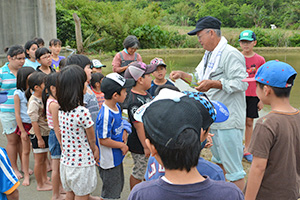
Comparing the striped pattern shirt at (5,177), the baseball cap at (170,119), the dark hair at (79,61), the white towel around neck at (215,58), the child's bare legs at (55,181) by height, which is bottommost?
the child's bare legs at (55,181)

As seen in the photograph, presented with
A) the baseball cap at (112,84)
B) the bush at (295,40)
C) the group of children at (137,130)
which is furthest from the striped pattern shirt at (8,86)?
the bush at (295,40)

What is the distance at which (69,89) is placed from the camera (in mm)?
2867

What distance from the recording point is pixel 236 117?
3.29 m

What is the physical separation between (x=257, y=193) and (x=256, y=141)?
450mm

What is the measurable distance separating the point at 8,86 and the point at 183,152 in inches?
144

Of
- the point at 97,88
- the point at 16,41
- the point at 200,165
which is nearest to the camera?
the point at 200,165

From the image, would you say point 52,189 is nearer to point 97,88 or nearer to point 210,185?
point 97,88

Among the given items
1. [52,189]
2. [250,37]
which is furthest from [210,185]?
[250,37]

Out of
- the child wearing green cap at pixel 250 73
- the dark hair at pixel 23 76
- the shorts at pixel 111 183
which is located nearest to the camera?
the shorts at pixel 111 183

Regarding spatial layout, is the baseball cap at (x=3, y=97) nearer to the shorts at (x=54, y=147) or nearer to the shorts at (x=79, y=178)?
the shorts at (x=54, y=147)

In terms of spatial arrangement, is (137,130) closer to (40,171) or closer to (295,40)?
(40,171)

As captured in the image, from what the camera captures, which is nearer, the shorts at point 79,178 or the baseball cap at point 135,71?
the shorts at point 79,178

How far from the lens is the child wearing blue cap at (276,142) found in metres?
2.15

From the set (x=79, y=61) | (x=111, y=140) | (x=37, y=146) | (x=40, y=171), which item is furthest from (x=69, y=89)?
(x=40, y=171)
